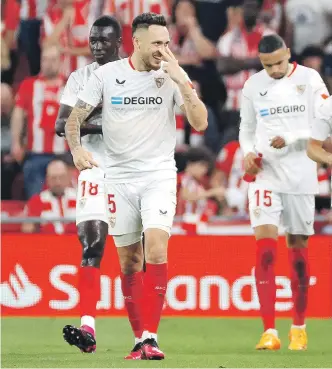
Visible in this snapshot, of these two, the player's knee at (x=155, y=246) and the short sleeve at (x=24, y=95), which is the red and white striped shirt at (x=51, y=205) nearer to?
the short sleeve at (x=24, y=95)

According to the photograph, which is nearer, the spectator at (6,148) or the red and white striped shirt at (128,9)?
the spectator at (6,148)

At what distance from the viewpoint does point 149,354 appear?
29.2 ft

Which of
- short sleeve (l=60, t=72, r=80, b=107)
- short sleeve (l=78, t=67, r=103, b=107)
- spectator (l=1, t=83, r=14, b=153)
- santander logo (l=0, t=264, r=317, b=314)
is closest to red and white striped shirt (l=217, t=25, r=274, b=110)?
spectator (l=1, t=83, r=14, b=153)

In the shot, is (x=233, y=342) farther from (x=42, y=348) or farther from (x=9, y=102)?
(x=9, y=102)

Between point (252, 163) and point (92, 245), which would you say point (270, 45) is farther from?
point (92, 245)

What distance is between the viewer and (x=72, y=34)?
15.9 metres

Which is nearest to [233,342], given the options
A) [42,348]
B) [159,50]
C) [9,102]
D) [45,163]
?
[42,348]

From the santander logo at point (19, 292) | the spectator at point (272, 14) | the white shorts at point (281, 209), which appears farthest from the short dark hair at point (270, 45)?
the spectator at point (272, 14)

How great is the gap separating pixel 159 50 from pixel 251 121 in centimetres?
193

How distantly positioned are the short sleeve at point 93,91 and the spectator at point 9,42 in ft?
22.7

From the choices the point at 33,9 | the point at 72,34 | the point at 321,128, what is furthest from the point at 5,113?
the point at 321,128

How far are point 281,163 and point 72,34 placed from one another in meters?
5.81

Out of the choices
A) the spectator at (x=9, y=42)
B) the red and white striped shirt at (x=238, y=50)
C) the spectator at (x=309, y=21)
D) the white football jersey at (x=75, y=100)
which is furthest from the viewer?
the spectator at (x=309, y=21)

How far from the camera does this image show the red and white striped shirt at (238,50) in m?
16.1
